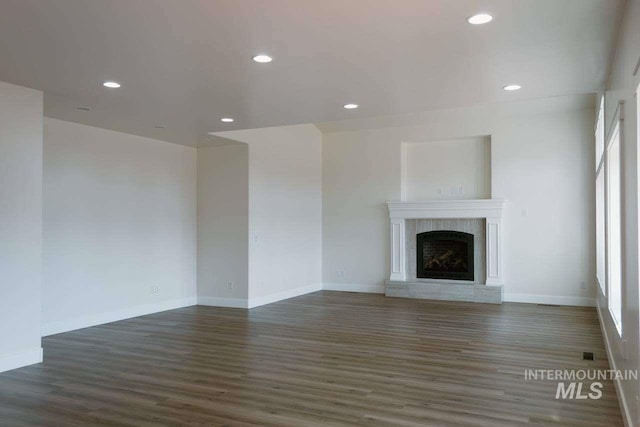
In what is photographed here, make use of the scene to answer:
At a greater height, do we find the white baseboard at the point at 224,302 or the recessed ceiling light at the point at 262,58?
the recessed ceiling light at the point at 262,58

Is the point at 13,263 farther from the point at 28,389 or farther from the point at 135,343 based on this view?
the point at 135,343

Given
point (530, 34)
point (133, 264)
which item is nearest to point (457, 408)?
point (530, 34)

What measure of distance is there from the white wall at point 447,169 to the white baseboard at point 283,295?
2532 mm

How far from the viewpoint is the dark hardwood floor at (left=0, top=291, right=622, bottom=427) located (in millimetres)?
3473

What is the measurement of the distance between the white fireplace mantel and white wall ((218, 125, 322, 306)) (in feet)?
5.34

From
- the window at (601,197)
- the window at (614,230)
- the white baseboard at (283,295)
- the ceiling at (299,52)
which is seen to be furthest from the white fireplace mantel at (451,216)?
the window at (614,230)

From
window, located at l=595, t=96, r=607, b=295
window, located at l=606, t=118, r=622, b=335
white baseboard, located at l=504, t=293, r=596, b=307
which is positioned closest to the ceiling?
window, located at l=606, t=118, r=622, b=335

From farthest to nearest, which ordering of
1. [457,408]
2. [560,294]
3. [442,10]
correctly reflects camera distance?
1. [560,294]
2. [457,408]
3. [442,10]

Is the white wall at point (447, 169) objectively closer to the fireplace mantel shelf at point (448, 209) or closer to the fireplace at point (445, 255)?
the fireplace mantel shelf at point (448, 209)

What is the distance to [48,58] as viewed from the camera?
12.7 ft

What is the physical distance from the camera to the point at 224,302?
320 inches

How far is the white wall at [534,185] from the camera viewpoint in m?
8.17

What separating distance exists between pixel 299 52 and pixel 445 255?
21.1 feet

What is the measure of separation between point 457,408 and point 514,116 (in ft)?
20.8
